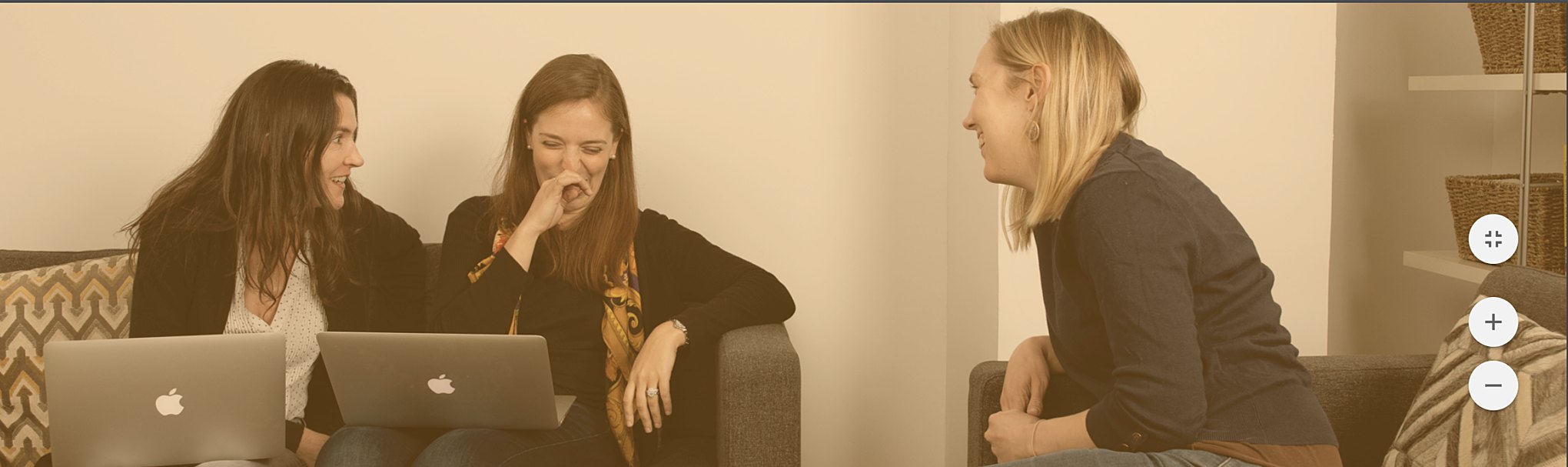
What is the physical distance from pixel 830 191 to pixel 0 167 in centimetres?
178

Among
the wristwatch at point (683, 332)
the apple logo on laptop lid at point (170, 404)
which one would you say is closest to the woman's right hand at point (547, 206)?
the wristwatch at point (683, 332)

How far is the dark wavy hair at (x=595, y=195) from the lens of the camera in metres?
2.18

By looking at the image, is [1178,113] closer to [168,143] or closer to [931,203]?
[931,203]

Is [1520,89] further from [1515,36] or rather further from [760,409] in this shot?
[760,409]

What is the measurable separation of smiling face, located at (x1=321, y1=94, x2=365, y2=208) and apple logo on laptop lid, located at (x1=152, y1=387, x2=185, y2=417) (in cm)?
48

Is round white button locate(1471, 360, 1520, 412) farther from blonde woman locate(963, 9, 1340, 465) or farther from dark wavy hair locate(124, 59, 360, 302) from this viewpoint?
dark wavy hair locate(124, 59, 360, 302)

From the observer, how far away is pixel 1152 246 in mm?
1426

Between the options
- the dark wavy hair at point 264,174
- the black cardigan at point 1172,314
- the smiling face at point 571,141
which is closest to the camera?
the black cardigan at point 1172,314

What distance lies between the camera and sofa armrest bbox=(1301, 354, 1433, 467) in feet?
6.15

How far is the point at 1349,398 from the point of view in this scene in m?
1.88

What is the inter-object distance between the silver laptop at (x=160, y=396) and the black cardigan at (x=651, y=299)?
393mm

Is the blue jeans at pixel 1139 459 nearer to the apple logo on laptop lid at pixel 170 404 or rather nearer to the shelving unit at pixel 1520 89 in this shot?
the shelving unit at pixel 1520 89

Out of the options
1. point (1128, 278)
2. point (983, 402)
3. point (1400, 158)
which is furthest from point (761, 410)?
point (1400, 158)

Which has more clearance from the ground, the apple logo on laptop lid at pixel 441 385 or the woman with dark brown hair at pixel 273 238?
the woman with dark brown hair at pixel 273 238
